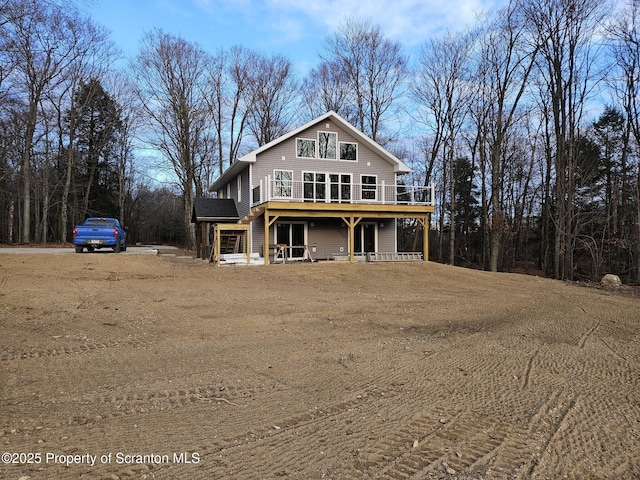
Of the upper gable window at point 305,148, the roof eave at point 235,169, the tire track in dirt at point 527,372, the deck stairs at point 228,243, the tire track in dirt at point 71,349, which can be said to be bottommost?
the tire track in dirt at point 527,372

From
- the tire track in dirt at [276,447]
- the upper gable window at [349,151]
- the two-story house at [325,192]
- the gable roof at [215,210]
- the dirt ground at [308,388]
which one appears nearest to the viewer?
the tire track in dirt at [276,447]

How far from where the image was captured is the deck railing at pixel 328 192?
61.0ft

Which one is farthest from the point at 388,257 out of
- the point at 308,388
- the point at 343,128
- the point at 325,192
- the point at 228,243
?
the point at 308,388

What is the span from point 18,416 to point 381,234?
19.2 meters

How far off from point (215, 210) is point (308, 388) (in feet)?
61.3

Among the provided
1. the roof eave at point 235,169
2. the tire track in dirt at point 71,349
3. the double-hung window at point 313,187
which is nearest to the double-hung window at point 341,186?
the double-hung window at point 313,187

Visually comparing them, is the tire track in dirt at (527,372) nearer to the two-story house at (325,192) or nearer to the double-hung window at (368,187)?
the two-story house at (325,192)

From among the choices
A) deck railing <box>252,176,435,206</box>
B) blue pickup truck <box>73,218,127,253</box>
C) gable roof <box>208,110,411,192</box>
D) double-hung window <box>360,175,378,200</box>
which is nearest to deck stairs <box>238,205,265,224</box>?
deck railing <box>252,176,435,206</box>

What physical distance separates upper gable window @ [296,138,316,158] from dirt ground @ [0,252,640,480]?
12.1 meters

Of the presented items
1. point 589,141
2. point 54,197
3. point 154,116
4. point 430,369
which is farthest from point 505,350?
point 54,197

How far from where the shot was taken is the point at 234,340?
649 centimetres

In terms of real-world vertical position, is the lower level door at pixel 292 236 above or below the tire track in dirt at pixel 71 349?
above

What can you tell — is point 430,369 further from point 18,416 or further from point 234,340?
point 18,416

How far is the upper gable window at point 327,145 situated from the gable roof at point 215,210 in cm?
562
